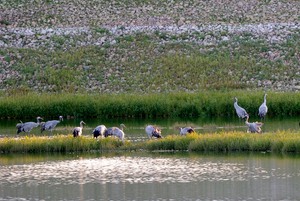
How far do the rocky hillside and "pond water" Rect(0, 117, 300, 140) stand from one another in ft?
30.5

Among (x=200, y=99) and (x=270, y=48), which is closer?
(x=200, y=99)

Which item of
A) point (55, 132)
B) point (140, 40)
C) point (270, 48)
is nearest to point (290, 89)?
point (270, 48)

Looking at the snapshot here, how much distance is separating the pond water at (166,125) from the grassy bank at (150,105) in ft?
5.49

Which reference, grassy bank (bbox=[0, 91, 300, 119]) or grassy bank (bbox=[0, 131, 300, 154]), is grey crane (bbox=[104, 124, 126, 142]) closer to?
grassy bank (bbox=[0, 131, 300, 154])

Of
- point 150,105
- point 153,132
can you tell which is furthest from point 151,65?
point 153,132

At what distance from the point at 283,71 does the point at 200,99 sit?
9943 millimetres

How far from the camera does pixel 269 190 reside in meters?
27.5

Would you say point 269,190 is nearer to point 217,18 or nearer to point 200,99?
point 200,99

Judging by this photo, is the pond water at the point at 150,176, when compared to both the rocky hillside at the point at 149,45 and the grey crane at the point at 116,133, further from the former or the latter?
the rocky hillside at the point at 149,45

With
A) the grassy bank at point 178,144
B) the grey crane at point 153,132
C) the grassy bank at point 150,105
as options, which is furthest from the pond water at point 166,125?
the grassy bank at point 178,144

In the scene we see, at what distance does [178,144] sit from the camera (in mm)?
34562

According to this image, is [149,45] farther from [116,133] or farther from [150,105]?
[116,133]

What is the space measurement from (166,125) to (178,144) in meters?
9.36

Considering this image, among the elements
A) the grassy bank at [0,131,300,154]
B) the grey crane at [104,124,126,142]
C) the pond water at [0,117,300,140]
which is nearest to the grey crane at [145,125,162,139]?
the grassy bank at [0,131,300,154]
